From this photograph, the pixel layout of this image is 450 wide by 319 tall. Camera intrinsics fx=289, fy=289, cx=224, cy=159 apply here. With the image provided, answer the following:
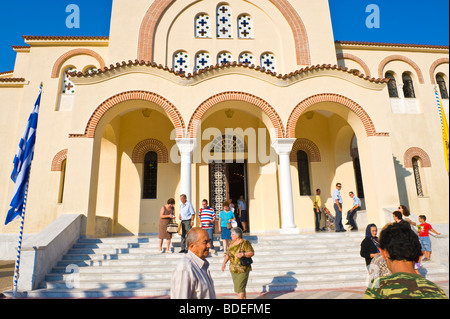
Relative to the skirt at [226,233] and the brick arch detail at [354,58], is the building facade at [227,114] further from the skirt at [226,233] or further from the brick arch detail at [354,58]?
the skirt at [226,233]

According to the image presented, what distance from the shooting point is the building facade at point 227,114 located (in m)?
9.75

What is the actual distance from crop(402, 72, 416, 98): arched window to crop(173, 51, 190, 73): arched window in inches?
424

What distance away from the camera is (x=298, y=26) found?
13070 millimetres

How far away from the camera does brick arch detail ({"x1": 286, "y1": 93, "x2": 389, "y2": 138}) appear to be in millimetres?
9875

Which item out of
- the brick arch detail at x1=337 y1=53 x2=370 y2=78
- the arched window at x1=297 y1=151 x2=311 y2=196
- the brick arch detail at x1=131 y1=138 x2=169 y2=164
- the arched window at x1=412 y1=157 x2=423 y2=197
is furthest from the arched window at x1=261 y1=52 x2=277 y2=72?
the arched window at x1=412 y1=157 x2=423 y2=197

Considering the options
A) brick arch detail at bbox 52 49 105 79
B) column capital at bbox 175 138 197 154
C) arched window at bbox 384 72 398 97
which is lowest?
column capital at bbox 175 138 197 154

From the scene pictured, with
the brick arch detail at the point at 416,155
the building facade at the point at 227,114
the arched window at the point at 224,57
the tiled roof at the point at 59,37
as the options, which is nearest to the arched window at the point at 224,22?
the building facade at the point at 227,114

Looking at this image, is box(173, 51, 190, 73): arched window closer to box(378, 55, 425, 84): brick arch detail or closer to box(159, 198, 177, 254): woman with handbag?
box(159, 198, 177, 254): woman with handbag

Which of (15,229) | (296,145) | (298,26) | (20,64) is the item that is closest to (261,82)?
(296,145)

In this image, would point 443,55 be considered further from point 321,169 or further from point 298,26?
point 321,169
